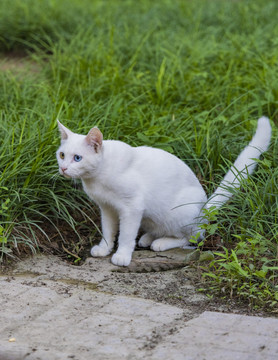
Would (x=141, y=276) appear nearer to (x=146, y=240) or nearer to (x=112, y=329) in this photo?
(x=146, y=240)

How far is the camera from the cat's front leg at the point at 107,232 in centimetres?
369

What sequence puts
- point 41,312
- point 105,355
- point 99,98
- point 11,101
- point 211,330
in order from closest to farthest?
point 105,355 < point 211,330 < point 41,312 < point 11,101 < point 99,98

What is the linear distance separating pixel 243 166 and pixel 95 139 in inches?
41.2

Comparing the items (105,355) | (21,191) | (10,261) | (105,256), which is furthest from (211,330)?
(21,191)

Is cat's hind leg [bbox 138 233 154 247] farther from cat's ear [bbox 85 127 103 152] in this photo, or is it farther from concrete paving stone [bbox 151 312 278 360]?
concrete paving stone [bbox 151 312 278 360]

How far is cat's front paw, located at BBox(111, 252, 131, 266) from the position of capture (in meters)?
3.51

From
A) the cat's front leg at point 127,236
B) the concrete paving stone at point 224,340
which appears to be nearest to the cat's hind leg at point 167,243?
the cat's front leg at point 127,236

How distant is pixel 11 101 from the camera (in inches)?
189

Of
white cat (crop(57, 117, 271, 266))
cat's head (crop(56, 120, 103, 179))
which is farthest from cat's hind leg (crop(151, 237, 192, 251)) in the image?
cat's head (crop(56, 120, 103, 179))

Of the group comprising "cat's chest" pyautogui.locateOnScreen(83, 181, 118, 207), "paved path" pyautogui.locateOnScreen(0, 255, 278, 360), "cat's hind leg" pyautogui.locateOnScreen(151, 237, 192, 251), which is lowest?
"paved path" pyautogui.locateOnScreen(0, 255, 278, 360)

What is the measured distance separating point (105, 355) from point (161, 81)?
3245 millimetres

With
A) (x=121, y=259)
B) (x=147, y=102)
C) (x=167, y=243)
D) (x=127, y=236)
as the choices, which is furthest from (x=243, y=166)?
(x=147, y=102)

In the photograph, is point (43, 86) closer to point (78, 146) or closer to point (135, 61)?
point (135, 61)

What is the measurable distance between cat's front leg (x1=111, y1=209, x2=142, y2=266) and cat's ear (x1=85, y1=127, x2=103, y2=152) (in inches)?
16.6
